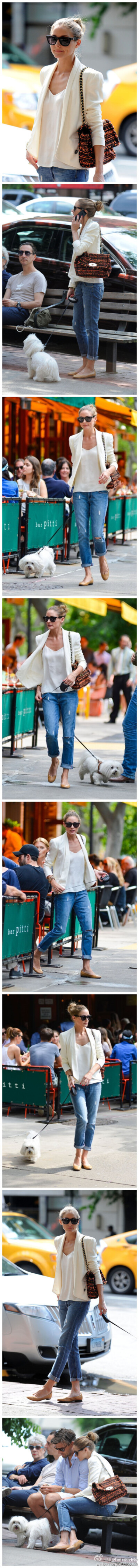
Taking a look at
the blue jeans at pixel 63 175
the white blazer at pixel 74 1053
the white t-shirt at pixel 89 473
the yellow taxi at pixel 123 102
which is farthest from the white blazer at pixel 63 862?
the yellow taxi at pixel 123 102

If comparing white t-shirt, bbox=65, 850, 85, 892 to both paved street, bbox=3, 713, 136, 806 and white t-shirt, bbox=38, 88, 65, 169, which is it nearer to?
paved street, bbox=3, 713, 136, 806

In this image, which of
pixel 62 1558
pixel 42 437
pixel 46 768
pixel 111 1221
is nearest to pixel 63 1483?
pixel 62 1558

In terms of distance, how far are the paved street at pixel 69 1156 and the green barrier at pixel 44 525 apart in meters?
2.82

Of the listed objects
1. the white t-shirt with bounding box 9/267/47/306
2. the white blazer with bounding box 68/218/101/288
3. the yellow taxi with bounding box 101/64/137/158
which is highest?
the yellow taxi with bounding box 101/64/137/158

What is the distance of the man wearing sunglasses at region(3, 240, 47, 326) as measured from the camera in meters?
7.46

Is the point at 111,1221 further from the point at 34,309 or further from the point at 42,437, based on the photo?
the point at 34,309

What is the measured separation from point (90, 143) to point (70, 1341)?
5.84 metres

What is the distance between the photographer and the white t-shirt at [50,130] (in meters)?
7.35

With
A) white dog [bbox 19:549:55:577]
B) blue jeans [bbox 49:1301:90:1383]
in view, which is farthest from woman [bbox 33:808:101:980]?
blue jeans [bbox 49:1301:90:1383]

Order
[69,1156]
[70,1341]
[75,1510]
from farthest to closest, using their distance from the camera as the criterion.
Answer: [69,1156], [70,1341], [75,1510]

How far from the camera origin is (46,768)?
739 cm

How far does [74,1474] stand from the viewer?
705 centimetres

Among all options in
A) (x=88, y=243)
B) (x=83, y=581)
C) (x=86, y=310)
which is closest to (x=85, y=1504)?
(x=83, y=581)

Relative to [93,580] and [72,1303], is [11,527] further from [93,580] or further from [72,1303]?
[72,1303]
